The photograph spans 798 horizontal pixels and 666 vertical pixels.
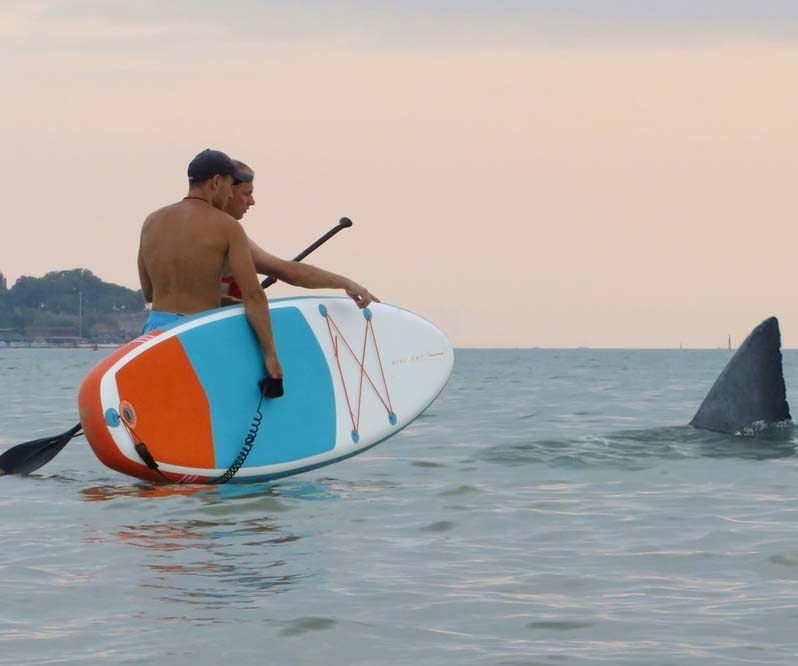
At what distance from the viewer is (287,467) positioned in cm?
916

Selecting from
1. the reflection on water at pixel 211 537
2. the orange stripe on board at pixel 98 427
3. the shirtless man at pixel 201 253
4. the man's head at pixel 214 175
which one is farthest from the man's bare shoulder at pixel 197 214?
the reflection on water at pixel 211 537

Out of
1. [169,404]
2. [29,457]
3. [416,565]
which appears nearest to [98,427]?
[169,404]

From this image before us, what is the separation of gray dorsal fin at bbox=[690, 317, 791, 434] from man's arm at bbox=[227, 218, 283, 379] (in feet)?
16.1

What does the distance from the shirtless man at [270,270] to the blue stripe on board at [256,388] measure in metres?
0.34

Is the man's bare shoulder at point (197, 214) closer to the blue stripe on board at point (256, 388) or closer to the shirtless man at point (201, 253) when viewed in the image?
the shirtless man at point (201, 253)

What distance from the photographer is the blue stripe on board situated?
8820mm

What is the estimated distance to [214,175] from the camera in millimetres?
8750

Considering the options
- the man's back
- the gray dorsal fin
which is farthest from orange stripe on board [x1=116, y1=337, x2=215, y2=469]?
the gray dorsal fin

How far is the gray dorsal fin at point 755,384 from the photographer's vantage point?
39.2 feet

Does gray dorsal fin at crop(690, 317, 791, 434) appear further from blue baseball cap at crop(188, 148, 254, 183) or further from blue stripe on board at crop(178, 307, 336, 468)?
blue baseball cap at crop(188, 148, 254, 183)

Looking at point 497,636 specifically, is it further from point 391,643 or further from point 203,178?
point 203,178

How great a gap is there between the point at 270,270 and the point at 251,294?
18.0 inches

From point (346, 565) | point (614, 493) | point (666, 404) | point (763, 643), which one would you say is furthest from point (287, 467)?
point (666, 404)

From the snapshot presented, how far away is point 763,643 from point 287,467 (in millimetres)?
4921
